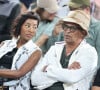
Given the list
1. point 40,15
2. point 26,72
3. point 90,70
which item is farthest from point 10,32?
point 90,70

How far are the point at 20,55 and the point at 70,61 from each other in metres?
0.55

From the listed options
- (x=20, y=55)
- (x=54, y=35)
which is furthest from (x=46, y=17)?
(x=20, y=55)

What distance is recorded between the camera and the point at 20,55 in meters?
5.35

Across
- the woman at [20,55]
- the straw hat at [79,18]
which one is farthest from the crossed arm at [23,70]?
the straw hat at [79,18]

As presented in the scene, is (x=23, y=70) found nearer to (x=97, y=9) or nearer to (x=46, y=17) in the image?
(x=46, y=17)

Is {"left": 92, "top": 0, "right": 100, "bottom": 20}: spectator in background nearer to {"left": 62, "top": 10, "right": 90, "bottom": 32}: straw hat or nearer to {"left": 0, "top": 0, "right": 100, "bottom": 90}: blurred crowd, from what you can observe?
{"left": 0, "top": 0, "right": 100, "bottom": 90}: blurred crowd

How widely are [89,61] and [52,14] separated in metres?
1.25

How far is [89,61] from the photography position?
5090mm

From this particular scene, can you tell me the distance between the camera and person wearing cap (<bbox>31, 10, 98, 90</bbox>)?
199 inches

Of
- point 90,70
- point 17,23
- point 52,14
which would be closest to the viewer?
point 90,70

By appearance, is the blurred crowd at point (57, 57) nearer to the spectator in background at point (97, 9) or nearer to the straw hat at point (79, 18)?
the straw hat at point (79, 18)

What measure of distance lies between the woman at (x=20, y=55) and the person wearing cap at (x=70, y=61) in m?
0.11

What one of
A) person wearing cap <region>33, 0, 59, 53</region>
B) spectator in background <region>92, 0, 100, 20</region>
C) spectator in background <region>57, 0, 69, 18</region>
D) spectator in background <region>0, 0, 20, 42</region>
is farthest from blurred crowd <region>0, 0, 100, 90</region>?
spectator in background <region>92, 0, 100, 20</region>

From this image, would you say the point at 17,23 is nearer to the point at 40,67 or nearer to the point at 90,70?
the point at 40,67
